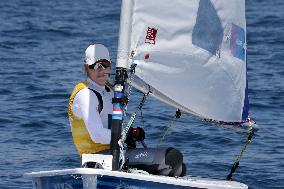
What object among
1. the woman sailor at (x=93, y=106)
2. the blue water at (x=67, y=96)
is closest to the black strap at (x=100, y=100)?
the woman sailor at (x=93, y=106)

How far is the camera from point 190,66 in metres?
9.74

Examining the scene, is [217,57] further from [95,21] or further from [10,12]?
[10,12]

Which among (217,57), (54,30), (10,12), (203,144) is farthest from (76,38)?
(217,57)

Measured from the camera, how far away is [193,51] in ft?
32.0

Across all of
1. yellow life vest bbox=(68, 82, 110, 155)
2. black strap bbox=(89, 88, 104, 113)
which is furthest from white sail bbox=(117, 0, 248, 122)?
yellow life vest bbox=(68, 82, 110, 155)

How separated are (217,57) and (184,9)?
685 mm

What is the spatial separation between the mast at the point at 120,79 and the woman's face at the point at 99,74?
235 millimetres

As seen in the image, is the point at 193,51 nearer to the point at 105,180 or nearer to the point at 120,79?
the point at 120,79

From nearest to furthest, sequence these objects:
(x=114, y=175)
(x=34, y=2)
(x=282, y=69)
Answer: (x=114, y=175) → (x=282, y=69) → (x=34, y=2)

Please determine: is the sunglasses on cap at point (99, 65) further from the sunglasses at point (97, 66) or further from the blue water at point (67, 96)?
the blue water at point (67, 96)

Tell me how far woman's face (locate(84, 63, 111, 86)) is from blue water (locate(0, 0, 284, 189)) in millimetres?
2907

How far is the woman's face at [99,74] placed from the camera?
9.33 meters

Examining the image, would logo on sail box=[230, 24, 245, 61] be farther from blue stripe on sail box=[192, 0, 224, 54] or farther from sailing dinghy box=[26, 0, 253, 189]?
blue stripe on sail box=[192, 0, 224, 54]

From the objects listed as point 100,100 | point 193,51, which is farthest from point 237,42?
point 100,100
